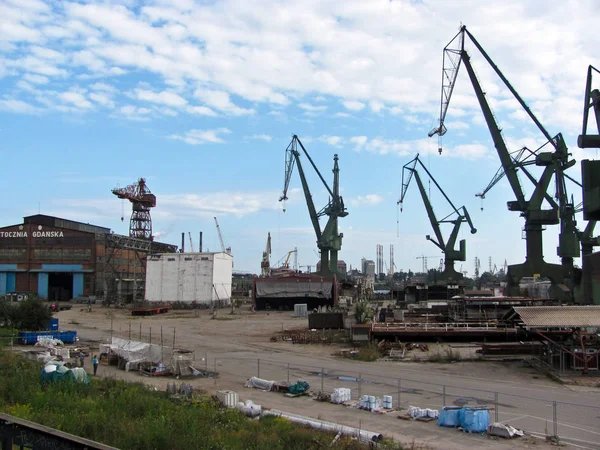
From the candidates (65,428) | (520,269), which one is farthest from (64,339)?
(520,269)

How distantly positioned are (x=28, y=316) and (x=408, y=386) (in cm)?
3267

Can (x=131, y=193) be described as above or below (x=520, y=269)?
above

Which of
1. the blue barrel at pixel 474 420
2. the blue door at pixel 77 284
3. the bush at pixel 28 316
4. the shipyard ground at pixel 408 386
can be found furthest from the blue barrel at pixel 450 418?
the blue door at pixel 77 284

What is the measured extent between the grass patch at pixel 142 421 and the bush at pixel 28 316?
88.8 feet

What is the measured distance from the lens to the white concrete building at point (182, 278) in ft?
288

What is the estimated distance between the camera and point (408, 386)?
24422 mm

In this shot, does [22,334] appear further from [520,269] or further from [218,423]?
[520,269]

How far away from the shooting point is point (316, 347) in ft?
129

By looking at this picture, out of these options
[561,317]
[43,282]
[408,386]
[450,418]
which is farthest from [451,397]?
[43,282]

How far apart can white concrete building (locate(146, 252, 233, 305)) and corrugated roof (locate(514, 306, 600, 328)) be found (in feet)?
208

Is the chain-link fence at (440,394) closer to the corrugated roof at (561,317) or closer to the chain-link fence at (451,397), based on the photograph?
the chain-link fence at (451,397)

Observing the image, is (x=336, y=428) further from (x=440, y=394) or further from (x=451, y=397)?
(x=440, y=394)

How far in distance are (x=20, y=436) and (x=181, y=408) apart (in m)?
9.72

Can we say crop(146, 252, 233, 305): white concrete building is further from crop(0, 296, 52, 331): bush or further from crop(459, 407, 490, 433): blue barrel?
crop(459, 407, 490, 433): blue barrel
